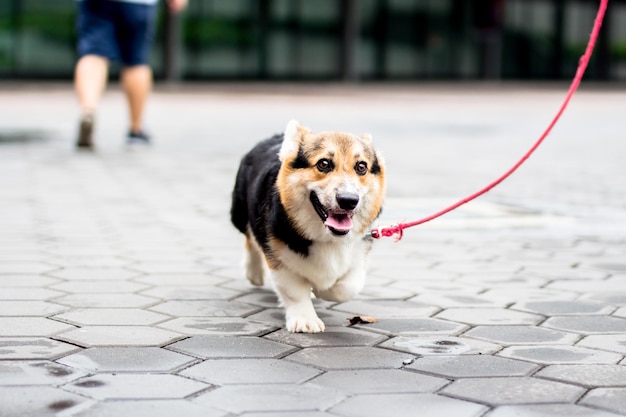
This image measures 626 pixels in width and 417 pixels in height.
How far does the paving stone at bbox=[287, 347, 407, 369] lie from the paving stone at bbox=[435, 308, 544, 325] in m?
0.65

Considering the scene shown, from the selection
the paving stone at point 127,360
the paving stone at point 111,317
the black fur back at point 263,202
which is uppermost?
the black fur back at point 263,202

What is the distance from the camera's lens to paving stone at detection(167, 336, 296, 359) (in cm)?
384

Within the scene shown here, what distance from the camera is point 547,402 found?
3281mm

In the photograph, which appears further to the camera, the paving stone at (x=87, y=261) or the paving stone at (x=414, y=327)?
the paving stone at (x=87, y=261)

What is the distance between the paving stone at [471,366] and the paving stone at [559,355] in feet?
0.28

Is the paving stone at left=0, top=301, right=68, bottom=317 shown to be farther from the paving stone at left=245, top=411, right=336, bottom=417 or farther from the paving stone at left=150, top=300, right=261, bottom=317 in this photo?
the paving stone at left=245, top=411, right=336, bottom=417

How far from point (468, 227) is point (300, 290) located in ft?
9.17

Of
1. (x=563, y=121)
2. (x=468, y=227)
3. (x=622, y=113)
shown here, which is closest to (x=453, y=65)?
(x=622, y=113)

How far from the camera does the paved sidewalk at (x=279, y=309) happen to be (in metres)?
3.35

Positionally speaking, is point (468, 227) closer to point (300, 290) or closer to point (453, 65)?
point (300, 290)

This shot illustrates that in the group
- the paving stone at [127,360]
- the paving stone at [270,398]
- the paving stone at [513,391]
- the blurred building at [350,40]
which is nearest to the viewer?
the paving stone at [270,398]

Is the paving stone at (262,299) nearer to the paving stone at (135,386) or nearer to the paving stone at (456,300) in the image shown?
the paving stone at (456,300)

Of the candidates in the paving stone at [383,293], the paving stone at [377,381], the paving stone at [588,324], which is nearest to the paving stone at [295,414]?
the paving stone at [377,381]

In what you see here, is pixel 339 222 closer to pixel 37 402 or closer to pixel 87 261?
pixel 37 402
